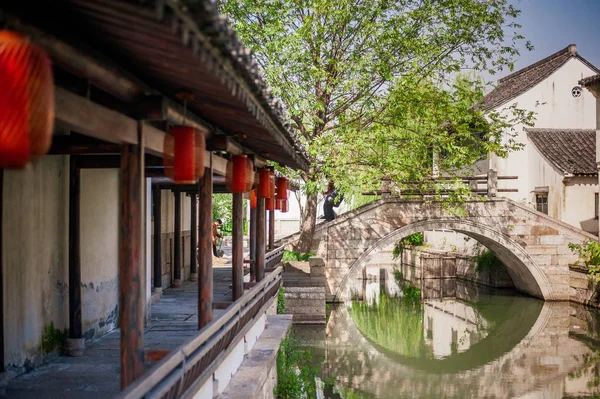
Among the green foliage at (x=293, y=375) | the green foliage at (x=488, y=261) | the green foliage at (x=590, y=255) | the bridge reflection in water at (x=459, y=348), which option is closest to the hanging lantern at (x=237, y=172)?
the green foliage at (x=293, y=375)

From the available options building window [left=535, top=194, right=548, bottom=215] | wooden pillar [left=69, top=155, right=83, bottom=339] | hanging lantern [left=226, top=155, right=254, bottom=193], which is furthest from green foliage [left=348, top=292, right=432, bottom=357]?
wooden pillar [left=69, top=155, right=83, bottom=339]

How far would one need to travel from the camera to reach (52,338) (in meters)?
5.70

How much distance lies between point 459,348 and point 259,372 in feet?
27.7

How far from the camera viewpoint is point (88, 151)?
16.4 ft

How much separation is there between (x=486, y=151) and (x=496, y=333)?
4159 millimetres

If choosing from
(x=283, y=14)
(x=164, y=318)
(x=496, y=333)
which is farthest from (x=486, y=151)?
(x=164, y=318)

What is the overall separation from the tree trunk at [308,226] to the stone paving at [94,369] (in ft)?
24.7

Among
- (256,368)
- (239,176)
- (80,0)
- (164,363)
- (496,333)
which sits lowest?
(496,333)

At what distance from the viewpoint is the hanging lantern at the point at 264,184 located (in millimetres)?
8242

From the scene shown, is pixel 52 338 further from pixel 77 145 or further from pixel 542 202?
pixel 542 202

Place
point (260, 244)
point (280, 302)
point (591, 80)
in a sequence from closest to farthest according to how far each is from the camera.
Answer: point (260, 244), point (280, 302), point (591, 80)

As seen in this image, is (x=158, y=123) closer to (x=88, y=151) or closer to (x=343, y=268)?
(x=88, y=151)

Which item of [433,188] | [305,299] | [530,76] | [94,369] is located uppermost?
[530,76]

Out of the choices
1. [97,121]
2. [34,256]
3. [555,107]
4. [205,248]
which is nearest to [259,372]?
[205,248]
